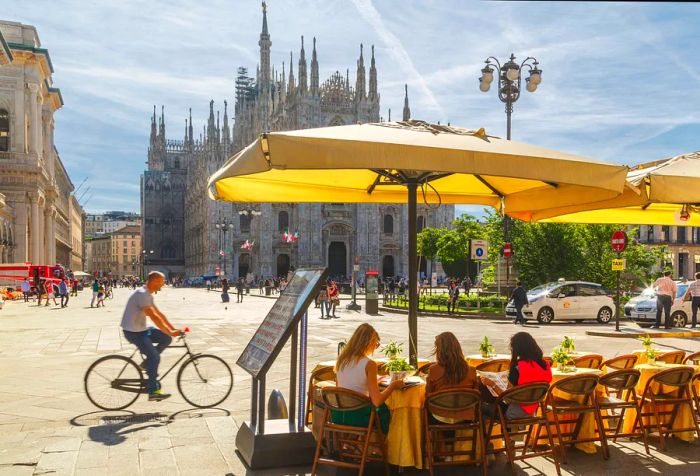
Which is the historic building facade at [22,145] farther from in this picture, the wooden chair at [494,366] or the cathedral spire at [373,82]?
the wooden chair at [494,366]

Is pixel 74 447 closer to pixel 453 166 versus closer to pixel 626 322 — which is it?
pixel 453 166

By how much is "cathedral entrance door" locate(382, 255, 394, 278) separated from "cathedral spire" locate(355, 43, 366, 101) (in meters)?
17.3

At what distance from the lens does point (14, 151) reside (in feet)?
178

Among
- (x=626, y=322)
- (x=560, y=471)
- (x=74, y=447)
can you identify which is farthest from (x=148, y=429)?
(x=626, y=322)

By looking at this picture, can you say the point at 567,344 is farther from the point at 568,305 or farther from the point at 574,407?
the point at 568,305

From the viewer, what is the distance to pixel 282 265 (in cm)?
7206

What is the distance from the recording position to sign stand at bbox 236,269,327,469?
5.46m

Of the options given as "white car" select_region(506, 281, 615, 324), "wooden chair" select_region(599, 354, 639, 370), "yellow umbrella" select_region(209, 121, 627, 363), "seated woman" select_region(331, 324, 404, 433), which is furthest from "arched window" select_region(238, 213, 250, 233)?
"seated woman" select_region(331, 324, 404, 433)

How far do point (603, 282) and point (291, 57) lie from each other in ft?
162

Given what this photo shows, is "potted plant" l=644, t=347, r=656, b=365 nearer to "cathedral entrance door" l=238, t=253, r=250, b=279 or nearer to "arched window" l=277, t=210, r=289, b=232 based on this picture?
"arched window" l=277, t=210, r=289, b=232

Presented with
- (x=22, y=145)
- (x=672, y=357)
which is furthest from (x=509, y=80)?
(x=22, y=145)

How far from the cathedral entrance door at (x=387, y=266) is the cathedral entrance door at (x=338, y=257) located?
176 inches

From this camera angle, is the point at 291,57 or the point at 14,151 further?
the point at 291,57

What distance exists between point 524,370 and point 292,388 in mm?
1966
